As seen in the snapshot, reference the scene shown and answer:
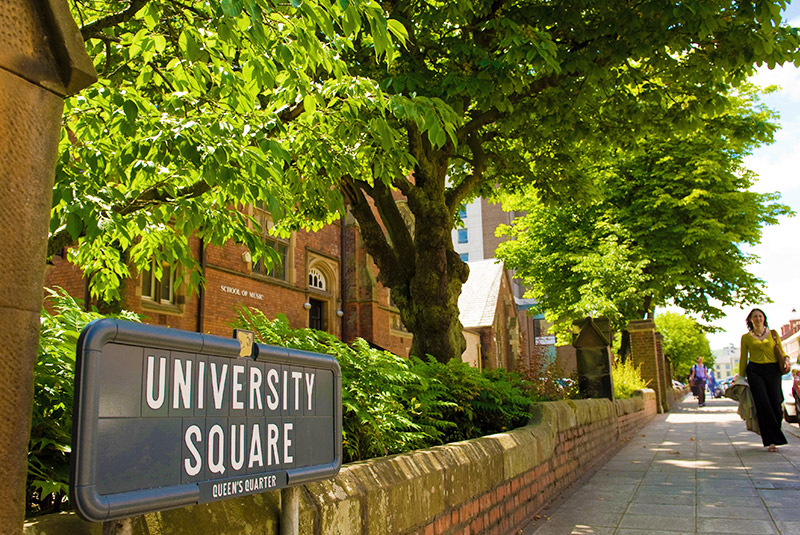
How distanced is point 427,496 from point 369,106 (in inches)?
111

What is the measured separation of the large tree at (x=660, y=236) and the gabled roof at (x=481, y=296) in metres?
13.5

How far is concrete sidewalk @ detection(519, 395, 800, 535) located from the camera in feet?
16.5

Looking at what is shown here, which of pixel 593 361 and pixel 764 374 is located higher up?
pixel 593 361

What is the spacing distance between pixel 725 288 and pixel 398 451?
72.7 feet

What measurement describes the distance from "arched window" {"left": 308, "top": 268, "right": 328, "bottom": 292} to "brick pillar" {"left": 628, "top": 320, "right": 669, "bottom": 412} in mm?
11170

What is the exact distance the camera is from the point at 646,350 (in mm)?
21516

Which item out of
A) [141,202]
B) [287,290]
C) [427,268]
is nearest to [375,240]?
[427,268]

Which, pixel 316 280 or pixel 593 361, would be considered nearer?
pixel 593 361

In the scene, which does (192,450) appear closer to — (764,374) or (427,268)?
(427,268)

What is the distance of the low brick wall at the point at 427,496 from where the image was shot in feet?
7.20

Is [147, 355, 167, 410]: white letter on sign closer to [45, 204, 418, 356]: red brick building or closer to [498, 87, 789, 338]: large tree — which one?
[45, 204, 418, 356]: red brick building

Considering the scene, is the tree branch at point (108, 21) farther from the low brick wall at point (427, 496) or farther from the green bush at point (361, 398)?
the low brick wall at point (427, 496)

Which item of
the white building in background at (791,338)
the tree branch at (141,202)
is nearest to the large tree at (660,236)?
the tree branch at (141,202)

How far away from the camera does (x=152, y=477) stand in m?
1.71
